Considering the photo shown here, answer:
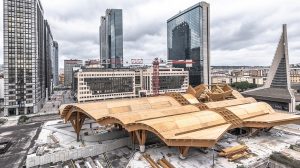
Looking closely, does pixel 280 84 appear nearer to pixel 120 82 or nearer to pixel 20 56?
pixel 120 82

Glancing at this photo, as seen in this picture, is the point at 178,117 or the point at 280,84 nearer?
the point at 178,117

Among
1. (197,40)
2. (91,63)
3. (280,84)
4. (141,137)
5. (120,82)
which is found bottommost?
(141,137)

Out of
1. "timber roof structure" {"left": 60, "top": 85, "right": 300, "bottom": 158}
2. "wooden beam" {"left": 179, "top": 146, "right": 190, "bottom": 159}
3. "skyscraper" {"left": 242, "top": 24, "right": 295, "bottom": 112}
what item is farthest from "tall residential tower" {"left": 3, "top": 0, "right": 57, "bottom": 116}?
"skyscraper" {"left": 242, "top": 24, "right": 295, "bottom": 112}

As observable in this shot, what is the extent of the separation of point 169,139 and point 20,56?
290 feet

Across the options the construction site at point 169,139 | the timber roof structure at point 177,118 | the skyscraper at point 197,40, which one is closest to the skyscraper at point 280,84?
the construction site at point 169,139

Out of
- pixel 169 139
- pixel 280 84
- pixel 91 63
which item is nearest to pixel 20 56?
pixel 91 63

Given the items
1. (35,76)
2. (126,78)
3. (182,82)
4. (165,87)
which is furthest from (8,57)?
(182,82)

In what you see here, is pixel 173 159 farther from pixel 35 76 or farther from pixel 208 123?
pixel 35 76

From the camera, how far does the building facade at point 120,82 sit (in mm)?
117375

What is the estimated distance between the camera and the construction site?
43.4 metres

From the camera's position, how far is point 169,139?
41.4 meters

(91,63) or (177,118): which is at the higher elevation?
(91,63)

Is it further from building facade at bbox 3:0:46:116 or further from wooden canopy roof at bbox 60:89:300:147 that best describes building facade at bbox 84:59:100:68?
wooden canopy roof at bbox 60:89:300:147

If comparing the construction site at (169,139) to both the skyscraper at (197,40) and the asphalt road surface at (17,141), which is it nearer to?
the asphalt road surface at (17,141)
